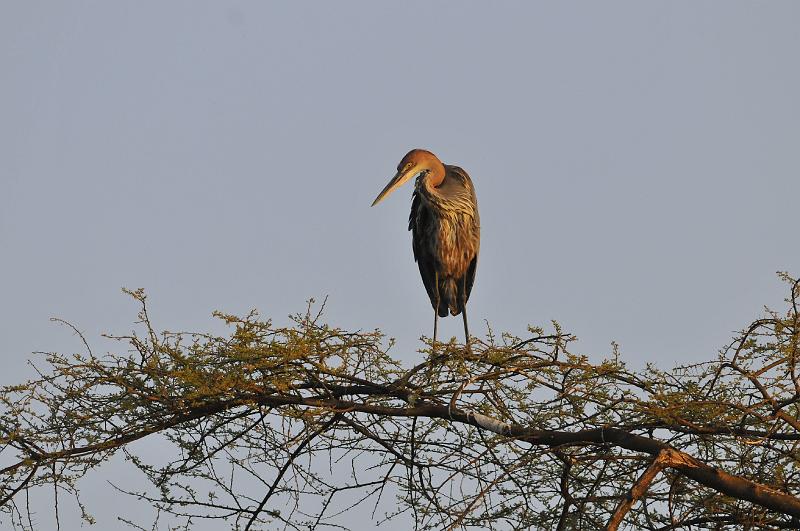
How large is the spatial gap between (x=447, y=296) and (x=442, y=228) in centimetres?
56

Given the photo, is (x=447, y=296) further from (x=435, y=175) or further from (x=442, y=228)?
(x=435, y=175)

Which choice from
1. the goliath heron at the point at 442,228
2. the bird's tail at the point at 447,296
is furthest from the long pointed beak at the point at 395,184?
the bird's tail at the point at 447,296

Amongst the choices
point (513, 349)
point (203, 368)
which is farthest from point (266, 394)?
point (513, 349)

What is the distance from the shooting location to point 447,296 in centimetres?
821

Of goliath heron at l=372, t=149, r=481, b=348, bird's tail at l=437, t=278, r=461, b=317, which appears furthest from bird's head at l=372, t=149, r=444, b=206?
bird's tail at l=437, t=278, r=461, b=317

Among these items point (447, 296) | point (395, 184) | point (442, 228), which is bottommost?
point (447, 296)

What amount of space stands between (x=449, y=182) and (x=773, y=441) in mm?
4452

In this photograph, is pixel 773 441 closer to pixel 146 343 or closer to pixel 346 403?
pixel 346 403

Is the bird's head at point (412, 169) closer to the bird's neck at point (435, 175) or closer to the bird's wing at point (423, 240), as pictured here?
the bird's neck at point (435, 175)

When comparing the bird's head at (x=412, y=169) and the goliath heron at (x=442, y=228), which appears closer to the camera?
the goliath heron at (x=442, y=228)

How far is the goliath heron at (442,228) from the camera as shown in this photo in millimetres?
7965

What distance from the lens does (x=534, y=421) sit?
4.18 m

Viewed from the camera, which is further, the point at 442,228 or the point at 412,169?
the point at 412,169

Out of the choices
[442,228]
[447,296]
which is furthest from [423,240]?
[447,296]
